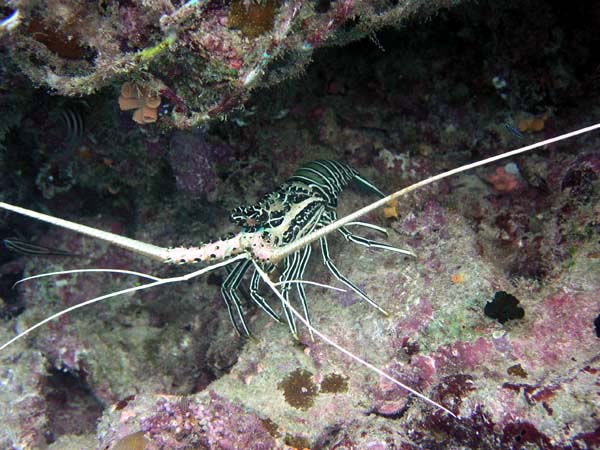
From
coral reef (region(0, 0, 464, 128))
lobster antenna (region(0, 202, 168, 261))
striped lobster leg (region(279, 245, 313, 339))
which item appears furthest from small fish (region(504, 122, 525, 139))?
lobster antenna (region(0, 202, 168, 261))

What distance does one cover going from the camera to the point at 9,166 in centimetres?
421

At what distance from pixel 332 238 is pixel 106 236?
2.55 m

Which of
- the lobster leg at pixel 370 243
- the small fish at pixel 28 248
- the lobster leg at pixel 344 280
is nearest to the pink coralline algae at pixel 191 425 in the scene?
the lobster leg at pixel 344 280

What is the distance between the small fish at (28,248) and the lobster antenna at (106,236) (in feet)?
9.16

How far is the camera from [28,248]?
419cm

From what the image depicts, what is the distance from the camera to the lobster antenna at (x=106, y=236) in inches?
59.6

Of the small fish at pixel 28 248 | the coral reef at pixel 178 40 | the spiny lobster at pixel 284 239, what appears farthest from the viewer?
the small fish at pixel 28 248

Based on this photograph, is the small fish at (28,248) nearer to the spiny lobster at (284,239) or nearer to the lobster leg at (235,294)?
the spiny lobster at (284,239)

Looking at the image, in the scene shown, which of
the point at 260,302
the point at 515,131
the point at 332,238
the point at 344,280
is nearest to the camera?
the point at 344,280

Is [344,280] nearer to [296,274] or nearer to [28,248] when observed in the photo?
[296,274]

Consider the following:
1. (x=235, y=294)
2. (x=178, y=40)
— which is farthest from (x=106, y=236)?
(x=235, y=294)

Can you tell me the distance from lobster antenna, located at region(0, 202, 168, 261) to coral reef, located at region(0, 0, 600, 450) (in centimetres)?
97

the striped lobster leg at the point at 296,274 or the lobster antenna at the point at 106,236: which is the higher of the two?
the lobster antenna at the point at 106,236

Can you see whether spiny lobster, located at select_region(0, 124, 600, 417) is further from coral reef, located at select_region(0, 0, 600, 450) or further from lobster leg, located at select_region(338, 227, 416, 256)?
coral reef, located at select_region(0, 0, 600, 450)
